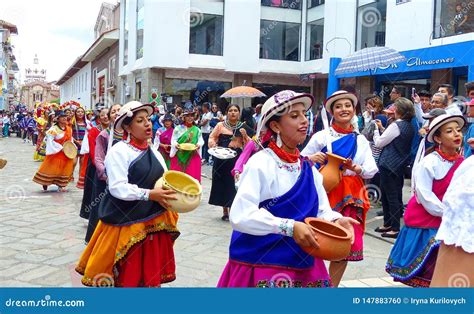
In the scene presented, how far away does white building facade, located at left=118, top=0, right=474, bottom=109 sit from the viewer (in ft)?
64.8

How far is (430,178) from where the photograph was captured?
12.8ft

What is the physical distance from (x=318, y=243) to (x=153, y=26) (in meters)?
19.8

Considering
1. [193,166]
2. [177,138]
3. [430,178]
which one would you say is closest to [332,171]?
[430,178]

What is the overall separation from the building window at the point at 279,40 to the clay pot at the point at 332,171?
1981cm

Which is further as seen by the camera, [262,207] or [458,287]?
[262,207]

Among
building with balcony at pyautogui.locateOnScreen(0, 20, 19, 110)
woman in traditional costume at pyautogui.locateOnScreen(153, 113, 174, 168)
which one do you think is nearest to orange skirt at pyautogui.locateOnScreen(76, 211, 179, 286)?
woman in traditional costume at pyautogui.locateOnScreen(153, 113, 174, 168)

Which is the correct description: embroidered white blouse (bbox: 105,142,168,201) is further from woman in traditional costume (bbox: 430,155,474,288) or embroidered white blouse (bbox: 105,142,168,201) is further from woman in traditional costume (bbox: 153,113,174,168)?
woman in traditional costume (bbox: 153,113,174,168)

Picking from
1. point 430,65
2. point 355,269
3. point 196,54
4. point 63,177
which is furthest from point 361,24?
point 355,269

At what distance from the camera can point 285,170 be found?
282 cm

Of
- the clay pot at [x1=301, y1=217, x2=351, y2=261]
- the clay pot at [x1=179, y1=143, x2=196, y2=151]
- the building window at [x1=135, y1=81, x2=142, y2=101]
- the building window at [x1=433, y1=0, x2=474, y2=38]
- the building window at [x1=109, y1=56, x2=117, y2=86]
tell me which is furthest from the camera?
the building window at [x1=109, y1=56, x2=117, y2=86]

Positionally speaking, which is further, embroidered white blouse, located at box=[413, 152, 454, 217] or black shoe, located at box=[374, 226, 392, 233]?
black shoe, located at box=[374, 226, 392, 233]

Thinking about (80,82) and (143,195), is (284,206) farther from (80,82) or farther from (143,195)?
(80,82)

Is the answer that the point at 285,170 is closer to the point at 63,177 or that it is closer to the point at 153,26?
the point at 63,177

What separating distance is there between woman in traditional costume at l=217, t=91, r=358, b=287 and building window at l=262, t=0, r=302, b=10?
69.5ft
